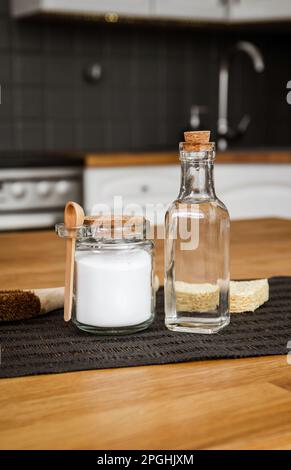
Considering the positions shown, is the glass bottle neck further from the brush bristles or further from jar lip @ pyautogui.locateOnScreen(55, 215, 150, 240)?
the brush bristles

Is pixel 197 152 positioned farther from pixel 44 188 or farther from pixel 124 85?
pixel 124 85

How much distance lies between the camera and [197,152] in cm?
76

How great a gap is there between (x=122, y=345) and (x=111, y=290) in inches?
2.5

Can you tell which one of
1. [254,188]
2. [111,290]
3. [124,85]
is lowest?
[254,188]

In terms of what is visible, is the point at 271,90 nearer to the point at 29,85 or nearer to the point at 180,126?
the point at 180,126

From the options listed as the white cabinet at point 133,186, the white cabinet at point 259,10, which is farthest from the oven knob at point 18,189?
the white cabinet at point 259,10

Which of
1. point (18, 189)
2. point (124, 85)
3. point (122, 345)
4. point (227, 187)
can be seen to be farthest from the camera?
point (124, 85)

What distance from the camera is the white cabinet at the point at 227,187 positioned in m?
2.81

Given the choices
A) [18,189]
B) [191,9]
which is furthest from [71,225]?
[191,9]

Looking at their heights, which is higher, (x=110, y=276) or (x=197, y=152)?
(x=197, y=152)

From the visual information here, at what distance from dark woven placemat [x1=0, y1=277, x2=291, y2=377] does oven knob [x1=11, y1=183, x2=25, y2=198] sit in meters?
1.83

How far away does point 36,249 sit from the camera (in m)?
1.36

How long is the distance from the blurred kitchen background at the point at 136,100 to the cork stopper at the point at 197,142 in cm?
193

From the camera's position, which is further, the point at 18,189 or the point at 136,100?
the point at 136,100
